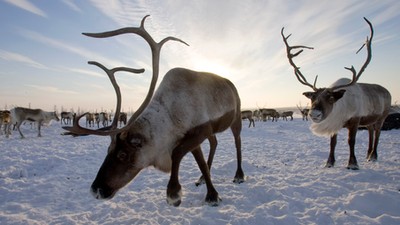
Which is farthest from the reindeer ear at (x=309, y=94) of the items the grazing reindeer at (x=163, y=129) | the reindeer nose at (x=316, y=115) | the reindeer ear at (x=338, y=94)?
the grazing reindeer at (x=163, y=129)

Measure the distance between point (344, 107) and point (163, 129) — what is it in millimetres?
4431

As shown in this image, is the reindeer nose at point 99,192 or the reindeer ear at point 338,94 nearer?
the reindeer nose at point 99,192

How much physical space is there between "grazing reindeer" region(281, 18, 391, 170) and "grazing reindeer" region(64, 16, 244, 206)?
270cm

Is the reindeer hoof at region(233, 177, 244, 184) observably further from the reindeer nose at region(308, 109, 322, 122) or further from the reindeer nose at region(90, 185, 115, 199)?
the reindeer nose at region(90, 185, 115, 199)

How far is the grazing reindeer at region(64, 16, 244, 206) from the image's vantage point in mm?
2787

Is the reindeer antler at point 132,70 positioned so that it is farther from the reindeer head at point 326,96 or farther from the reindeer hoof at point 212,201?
the reindeer head at point 326,96

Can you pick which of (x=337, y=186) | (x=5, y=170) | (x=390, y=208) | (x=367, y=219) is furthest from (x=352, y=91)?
(x=5, y=170)

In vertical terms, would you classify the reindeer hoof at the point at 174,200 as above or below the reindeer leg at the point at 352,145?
below

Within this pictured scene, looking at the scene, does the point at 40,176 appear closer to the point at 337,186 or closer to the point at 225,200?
the point at 225,200

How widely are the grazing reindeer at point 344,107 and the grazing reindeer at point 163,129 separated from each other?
2703mm

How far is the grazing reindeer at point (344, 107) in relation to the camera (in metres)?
5.52

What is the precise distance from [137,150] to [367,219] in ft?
8.20

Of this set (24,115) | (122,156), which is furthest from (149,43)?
(24,115)

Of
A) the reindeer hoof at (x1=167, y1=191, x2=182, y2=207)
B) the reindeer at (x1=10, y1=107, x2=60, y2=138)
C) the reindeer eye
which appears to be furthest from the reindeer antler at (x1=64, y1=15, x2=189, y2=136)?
the reindeer at (x1=10, y1=107, x2=60, y2=138)
